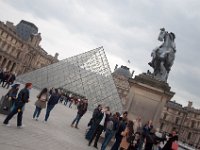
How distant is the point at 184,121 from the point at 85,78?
2520 inches

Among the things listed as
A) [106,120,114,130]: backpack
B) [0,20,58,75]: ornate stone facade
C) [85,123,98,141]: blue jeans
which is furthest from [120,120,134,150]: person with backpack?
[0,20,58,75]: ornate stone facade

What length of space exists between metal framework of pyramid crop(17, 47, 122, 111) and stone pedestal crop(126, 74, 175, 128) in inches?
900

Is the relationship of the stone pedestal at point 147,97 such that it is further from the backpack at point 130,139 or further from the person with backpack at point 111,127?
the backpack at point 130,139

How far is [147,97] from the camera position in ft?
43.2

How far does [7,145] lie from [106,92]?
1229 inches

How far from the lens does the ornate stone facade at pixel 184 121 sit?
312ft

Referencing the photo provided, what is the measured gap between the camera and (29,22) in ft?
278

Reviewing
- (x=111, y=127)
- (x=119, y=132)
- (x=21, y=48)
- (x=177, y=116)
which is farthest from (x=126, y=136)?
(x=177, y=116)

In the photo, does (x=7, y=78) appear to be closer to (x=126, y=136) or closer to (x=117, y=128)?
(x=117, y=128)

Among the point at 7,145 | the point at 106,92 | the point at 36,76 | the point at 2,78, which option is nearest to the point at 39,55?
the point at 36,76

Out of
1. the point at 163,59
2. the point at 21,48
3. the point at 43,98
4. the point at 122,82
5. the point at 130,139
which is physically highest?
the point at 122,82

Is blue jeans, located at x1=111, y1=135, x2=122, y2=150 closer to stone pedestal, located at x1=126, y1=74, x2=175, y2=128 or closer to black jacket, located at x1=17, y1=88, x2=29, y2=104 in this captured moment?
stone pedestal, located at x1=126, y1=74, x2=175, y2=128

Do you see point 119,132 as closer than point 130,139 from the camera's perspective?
No

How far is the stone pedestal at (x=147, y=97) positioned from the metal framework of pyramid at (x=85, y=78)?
22.9 meters
